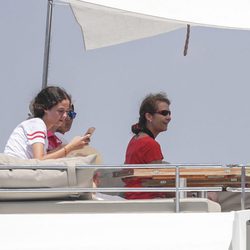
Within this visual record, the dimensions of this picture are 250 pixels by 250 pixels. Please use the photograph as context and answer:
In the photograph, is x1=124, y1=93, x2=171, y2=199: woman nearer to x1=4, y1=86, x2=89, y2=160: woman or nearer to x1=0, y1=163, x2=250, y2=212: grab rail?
x1=4, y1=86, x2=89, y2=160: woman

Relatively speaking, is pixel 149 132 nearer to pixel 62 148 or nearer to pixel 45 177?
pixel 62 148

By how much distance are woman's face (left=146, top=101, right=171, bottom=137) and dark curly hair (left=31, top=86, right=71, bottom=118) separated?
746mm

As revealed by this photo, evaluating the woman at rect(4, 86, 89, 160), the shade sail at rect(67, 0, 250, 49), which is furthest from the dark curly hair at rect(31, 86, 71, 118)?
the shade sail at rect(67, 0, 250, 49)

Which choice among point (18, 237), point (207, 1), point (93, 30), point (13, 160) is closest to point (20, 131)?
point (13, 160)

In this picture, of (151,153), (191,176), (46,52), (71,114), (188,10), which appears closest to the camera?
(191,176)

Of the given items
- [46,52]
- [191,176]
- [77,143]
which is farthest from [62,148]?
[46,52]

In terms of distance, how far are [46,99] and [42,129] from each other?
0.26 meters

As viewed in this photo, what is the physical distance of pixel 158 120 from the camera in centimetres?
644

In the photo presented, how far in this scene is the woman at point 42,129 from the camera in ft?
18.6

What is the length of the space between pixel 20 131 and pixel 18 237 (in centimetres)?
93

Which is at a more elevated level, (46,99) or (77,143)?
(46,99)

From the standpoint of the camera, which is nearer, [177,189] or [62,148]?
[177,189]

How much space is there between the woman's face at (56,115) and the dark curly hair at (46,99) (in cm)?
2

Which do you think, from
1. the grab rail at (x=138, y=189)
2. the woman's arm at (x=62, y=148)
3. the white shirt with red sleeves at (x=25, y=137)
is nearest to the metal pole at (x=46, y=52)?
the white shirt with red sleeves at (x=25, y=137)
